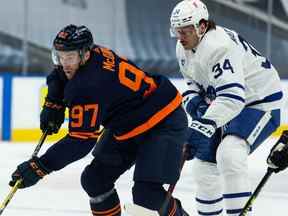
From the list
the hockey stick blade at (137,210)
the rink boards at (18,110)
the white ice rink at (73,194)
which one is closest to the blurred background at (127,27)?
the rink boards at (18,110)

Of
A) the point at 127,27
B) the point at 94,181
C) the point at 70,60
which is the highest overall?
the point at 70,60

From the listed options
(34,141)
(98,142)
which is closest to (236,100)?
(98,142)

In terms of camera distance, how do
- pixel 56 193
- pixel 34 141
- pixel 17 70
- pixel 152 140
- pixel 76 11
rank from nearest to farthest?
pixel 152 140 < pixel 56 193 < pixel 34 141 < pixel 17 70 < pixel 76 11

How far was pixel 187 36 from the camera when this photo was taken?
3416mm

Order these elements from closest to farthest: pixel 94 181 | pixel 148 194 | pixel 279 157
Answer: pixel 279 157, pixel 148 194, pixel 94 181

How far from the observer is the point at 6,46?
898cm

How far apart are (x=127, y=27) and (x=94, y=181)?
6129mm

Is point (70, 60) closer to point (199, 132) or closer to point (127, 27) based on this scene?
point (199, 132)

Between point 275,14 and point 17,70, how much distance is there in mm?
2726

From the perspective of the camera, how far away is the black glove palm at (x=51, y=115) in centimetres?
345

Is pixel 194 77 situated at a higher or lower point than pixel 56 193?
higher

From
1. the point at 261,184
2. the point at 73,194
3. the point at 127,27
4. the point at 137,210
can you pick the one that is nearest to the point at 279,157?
the point at 261,184

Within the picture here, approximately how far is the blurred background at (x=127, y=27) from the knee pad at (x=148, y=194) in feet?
18.0

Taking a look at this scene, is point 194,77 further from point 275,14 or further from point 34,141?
point 275,14
